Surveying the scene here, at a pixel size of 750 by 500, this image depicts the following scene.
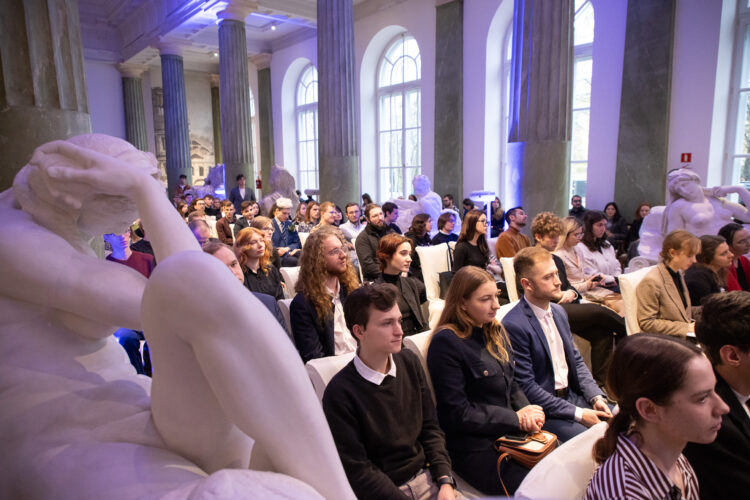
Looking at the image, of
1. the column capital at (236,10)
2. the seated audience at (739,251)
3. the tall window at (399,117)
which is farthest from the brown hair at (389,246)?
the tall window at (399,117)

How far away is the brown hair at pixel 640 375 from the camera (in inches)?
56.0

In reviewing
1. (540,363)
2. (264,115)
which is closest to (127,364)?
(540,363)

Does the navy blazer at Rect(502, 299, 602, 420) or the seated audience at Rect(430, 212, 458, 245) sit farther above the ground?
the seated audience at Rect(430, 212, 458, 245)

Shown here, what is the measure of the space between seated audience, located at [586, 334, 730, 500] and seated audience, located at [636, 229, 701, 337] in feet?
7.71

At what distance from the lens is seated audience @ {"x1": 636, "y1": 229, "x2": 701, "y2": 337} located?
11.7 feet

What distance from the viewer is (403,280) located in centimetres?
408

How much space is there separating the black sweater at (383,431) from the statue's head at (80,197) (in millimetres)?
1139

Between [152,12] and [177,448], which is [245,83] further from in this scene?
[177,448]

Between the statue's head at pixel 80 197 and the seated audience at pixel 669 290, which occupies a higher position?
the statue's head at pixel 80 197

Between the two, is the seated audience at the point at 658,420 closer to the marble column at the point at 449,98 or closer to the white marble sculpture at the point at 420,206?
the white marble sculpture at the point at 420,206

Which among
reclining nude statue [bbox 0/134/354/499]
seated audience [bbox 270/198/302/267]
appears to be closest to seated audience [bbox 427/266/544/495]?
reclining nude statue [bbox 0/134/354/499]

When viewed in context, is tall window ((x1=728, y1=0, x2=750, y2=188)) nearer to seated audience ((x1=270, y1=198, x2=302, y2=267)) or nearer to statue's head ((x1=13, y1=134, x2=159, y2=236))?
seated audience ((x1=270, y1=198, x2=302, y2=267))

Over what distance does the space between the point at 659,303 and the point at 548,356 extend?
1.41 m

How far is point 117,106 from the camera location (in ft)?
57.5
